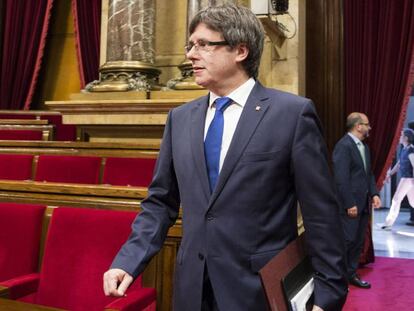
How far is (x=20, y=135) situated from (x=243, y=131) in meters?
3.47

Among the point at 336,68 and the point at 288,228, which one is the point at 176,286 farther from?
the point at 336,68

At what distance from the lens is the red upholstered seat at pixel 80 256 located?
1.58 meters

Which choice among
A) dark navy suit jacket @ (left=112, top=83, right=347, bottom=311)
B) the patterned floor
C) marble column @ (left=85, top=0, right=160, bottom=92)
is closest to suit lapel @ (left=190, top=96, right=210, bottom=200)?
dark navy suit jacket @ (left=112, top=83, right=347, bottom=311)

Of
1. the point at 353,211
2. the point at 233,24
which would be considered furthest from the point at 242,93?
the point at 353,211

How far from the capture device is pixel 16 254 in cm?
177

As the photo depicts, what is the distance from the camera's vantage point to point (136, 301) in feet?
4.62

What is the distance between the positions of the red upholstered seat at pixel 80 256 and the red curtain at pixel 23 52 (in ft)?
14.4

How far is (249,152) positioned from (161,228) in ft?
0.93

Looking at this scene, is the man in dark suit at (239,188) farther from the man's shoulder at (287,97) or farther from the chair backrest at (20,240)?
the chair backrest at (20,240)

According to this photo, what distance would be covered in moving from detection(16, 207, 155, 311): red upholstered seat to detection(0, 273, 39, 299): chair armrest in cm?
3

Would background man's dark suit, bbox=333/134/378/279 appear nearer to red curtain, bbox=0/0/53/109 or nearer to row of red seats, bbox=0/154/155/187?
row of red seats, bbox=0/154/155/187

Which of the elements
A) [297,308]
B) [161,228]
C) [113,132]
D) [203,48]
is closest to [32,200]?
[161,228]

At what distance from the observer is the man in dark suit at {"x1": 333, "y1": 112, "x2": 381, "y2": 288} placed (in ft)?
11.3

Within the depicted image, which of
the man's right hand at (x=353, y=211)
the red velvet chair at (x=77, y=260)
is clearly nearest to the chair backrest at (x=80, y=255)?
the red velvet chair at (x=77, y=260)
